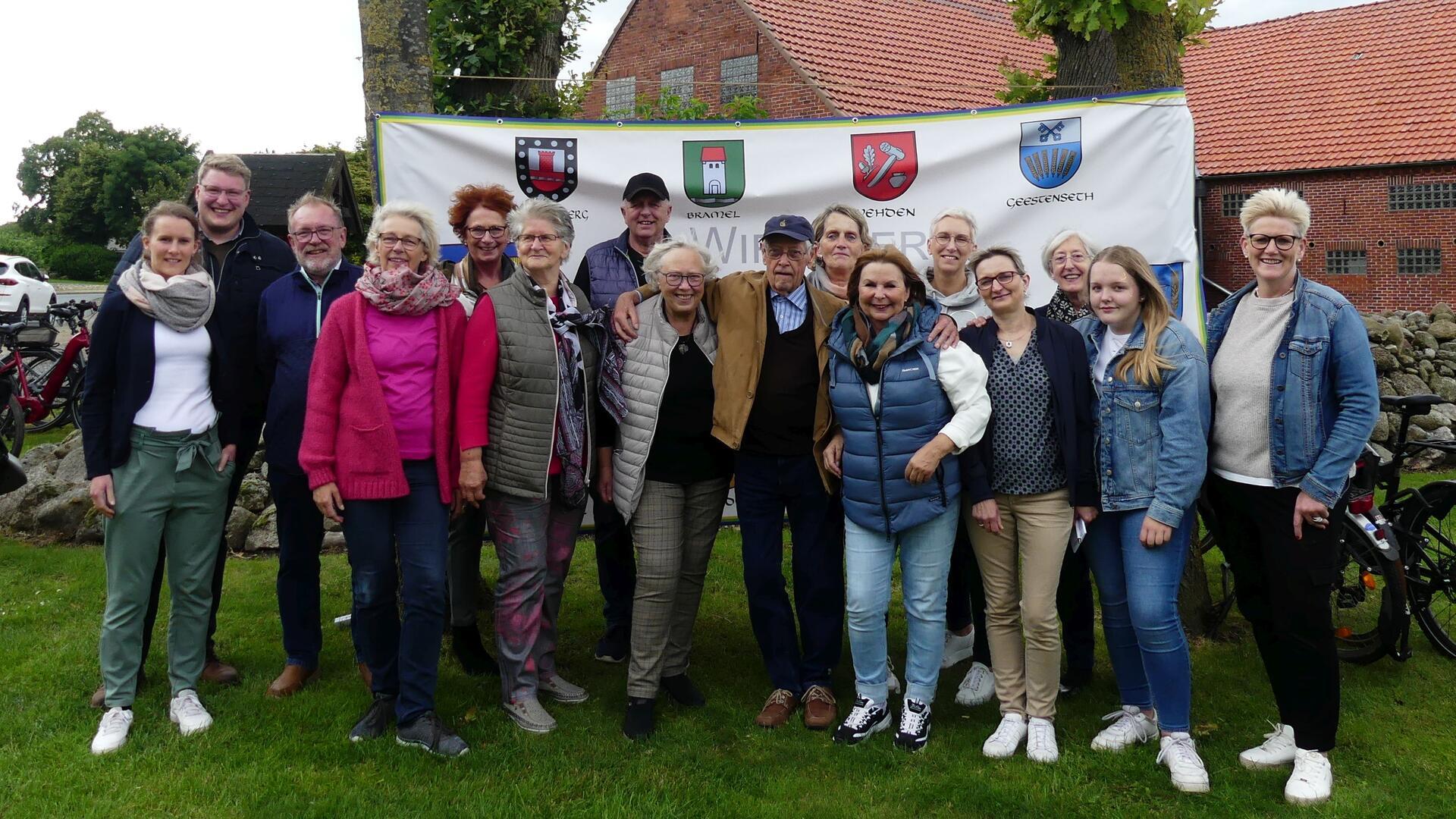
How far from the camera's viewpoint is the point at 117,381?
3613mm

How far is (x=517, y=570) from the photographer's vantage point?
377cm

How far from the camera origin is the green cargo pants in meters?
3.63

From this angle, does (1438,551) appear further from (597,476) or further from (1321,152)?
(1321,152)

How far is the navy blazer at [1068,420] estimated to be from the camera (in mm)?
3438

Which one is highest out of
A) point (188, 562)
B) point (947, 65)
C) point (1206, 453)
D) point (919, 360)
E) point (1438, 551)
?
point (947, 65)

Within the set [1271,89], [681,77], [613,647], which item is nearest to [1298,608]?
[613,647]

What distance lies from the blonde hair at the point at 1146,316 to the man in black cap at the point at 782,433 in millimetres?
1003

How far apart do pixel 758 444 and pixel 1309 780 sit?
209 centimetres

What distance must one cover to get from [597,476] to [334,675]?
1460mm

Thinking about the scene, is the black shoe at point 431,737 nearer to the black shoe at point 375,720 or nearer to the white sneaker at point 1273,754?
the black shoe at point 375,720

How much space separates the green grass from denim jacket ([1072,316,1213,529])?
94cm

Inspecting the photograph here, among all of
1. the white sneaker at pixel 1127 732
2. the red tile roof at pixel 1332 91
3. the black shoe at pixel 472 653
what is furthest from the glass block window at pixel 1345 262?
the black shoe at pixel 472 653

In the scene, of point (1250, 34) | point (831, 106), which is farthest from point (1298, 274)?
point (1250, 34)

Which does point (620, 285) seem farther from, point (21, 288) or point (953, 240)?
point (21, 288)
